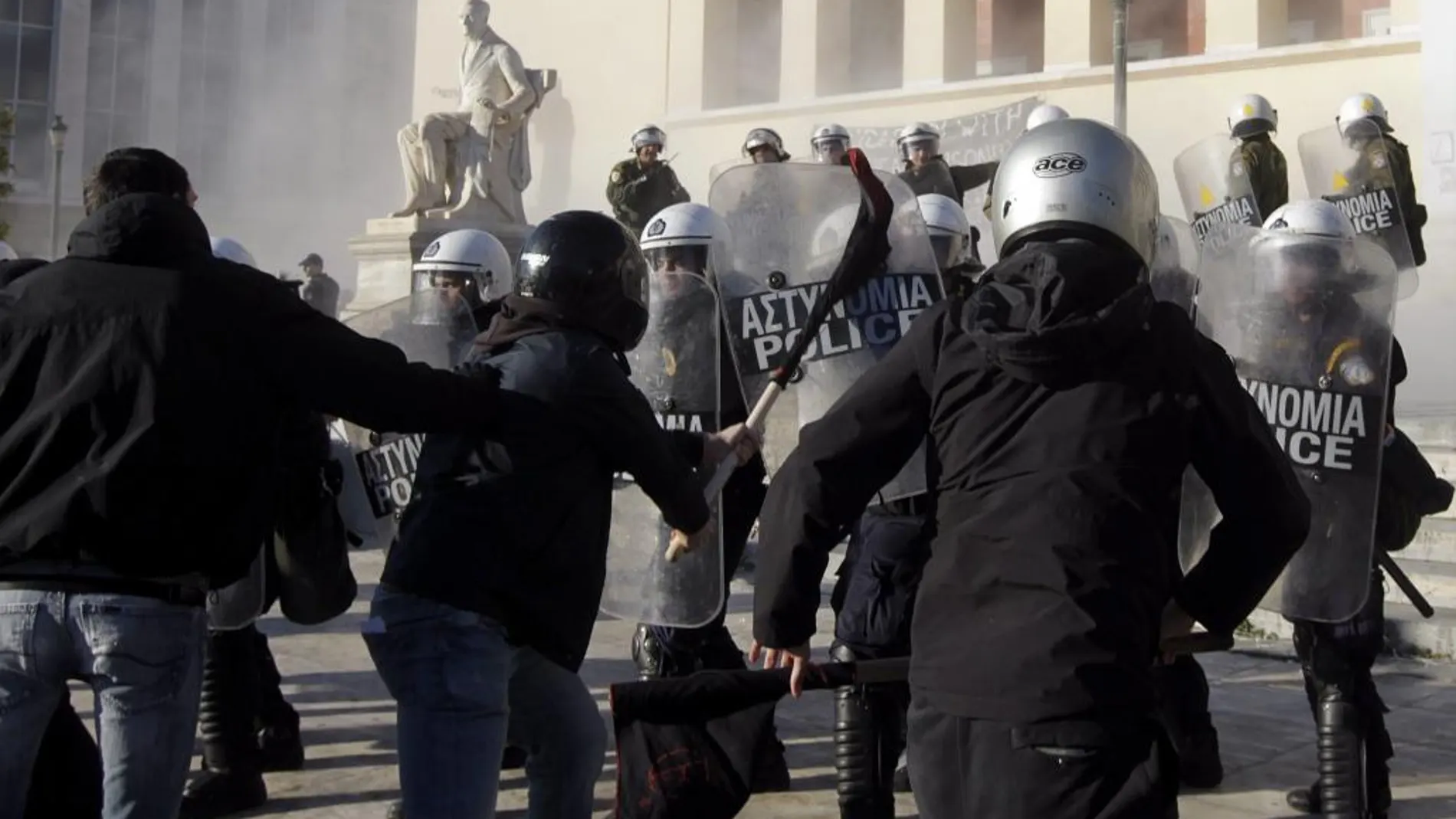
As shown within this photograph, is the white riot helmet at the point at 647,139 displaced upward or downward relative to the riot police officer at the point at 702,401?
upward

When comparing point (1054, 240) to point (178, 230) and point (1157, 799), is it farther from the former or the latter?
point (178, 230)

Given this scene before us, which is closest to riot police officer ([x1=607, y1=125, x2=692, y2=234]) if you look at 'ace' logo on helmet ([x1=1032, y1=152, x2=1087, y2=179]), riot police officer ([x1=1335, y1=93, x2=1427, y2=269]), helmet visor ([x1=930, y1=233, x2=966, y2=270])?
riot police officer ([x1=1335, y1=93, x2=1427, y2=269])

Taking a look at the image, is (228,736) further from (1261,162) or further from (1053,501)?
(1261,162)

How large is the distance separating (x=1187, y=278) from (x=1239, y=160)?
224 cm

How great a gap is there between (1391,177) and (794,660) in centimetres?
A: 532

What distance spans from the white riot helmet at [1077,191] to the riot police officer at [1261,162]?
14.7 feet

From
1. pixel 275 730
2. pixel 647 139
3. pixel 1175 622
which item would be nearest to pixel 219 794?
pixel 275 730

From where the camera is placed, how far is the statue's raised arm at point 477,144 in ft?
50.3

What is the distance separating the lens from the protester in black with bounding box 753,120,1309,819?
7.49 feet

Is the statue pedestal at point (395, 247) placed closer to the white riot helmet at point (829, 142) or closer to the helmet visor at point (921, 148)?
the white riot helmet at point (829, 142)

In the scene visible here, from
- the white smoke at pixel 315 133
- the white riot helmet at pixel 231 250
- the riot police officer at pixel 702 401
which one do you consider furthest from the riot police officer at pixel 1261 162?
the white smoke at pixel 315 133

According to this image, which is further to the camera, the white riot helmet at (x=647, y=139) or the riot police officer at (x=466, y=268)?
the white riot helmet at (x=647, y=139)

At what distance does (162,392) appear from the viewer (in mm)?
2738

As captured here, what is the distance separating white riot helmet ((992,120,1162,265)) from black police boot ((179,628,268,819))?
2999 mm
